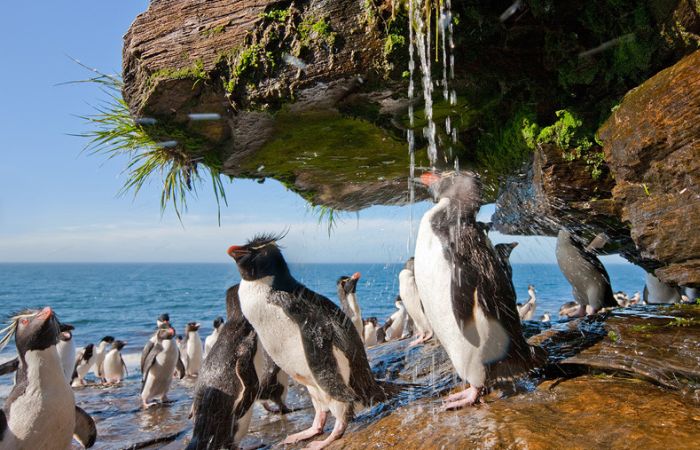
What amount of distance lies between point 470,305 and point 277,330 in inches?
51.0

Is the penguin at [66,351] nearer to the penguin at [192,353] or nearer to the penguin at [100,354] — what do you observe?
the penguin at [192,353]

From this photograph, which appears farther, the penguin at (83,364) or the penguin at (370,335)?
the penguin at (370,335)

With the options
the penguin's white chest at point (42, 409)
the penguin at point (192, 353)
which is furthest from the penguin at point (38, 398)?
the penguin at point (192, 353)

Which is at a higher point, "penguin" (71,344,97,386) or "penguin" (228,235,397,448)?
"penguin" (228,235,397,448)

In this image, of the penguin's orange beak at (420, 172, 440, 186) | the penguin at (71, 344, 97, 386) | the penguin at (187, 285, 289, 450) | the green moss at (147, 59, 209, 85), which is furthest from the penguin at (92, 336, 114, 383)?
the penguin's orange beak at (420, 172, 440, 186)

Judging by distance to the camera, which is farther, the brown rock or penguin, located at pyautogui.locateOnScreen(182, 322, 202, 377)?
penguin, located at pyautogui.locateOnScreen(182, 322, 202, 377)

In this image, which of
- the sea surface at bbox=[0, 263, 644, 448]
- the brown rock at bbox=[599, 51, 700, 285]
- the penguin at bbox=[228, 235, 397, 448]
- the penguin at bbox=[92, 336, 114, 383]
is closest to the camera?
the brown rock at bbox=[599, 51, 700, 285]

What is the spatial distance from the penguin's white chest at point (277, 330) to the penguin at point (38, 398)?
1.67m

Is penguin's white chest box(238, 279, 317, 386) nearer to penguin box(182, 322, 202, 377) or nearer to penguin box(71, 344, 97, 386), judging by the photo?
penguin box(182, 322, 202, 377)

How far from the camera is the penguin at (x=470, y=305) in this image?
3482 mm

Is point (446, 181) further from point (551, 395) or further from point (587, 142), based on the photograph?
point (551, 395)

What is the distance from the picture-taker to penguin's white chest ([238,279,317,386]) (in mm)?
3889

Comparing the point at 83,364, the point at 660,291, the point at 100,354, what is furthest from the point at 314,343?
the point at 100,354

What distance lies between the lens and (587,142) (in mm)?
4309
